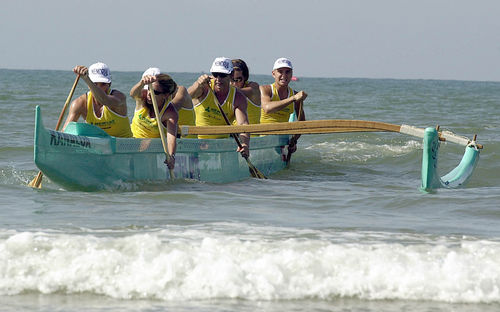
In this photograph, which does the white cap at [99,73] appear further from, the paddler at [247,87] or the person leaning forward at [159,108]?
the paddler at [247,87]

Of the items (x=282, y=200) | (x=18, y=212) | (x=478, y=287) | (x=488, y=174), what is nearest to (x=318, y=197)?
(x=282, y=200)

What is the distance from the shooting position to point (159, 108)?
27.9 ft

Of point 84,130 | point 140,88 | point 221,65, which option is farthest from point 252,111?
point 84,130

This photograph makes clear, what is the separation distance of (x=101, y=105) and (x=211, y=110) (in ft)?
6.45

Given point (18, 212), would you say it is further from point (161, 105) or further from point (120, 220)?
point (161, 105)

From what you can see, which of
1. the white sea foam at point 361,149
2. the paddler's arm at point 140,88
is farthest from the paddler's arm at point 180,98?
the white sea foam at point 361,149

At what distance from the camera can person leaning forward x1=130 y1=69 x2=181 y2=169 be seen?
8258 millimetres

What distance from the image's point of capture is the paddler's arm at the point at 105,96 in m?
7.69

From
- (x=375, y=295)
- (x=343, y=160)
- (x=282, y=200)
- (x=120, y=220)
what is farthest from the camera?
(x=343, y=160)

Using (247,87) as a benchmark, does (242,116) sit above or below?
below

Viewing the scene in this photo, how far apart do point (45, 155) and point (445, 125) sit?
16.0 meters

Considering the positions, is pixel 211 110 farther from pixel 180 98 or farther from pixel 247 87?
→ pixel 180 98

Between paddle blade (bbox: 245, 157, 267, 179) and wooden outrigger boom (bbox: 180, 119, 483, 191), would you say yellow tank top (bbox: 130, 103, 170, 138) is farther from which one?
paddle blade (bbox: 245, 157, 267, 179)

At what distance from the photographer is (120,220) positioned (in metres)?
6.86
